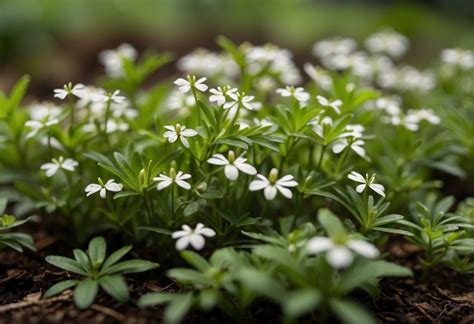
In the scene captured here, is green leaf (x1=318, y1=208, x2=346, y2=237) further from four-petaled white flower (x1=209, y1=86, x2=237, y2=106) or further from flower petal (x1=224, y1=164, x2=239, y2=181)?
four-petaled white flower (x1=209, y1=86, x2=237, y2=106)

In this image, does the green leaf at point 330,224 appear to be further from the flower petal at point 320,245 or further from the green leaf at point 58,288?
the green leaf at point 58,288

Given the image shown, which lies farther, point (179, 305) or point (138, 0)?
point (138, 0)

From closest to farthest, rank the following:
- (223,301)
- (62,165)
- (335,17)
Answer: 1. (223,301)
2. (62,165)
3. (335,17)

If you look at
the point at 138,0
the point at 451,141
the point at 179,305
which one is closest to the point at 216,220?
the point at 179,305

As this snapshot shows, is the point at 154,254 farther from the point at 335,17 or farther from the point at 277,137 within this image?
the point at 335,17

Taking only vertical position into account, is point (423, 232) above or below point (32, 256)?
above

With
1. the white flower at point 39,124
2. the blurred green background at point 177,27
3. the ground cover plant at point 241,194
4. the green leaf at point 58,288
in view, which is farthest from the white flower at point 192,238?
the blurred green background at point 177,27

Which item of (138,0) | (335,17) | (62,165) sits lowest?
(335,17)

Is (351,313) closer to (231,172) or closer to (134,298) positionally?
(231,172)
